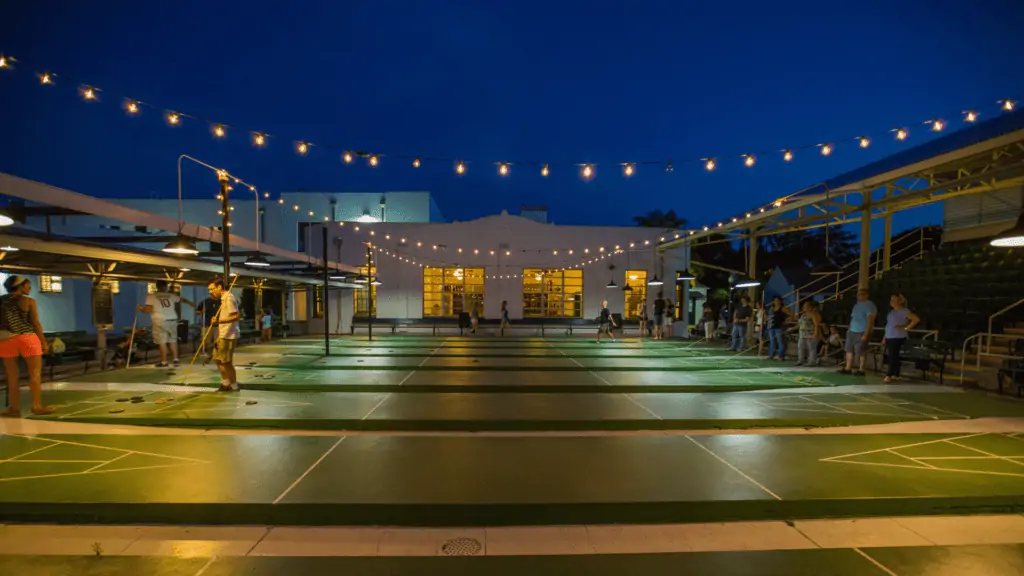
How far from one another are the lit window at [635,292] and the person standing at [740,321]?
8.64 metres

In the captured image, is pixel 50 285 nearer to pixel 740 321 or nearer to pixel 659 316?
pixel 659 316

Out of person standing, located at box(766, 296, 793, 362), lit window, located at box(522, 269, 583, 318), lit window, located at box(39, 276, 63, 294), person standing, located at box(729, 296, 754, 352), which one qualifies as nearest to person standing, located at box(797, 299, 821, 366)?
person standing, located at box(766, 296, 793, 362)

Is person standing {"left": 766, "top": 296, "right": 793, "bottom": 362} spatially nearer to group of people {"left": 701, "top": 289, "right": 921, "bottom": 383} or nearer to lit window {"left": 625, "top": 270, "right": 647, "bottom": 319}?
group of people {"left": 701, "top": 289, "right": 921, "bottom": 383}

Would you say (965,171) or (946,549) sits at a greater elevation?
(965,171)

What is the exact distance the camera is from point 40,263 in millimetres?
9336

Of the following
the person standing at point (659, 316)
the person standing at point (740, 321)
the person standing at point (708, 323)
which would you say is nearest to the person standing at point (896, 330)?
the person standing at point (740, 321)

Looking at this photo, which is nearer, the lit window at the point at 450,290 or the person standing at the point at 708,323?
the person standing at the point at 708,323

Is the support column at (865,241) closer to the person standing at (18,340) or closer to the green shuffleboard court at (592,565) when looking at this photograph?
the green shuffleboard court at (592,565)

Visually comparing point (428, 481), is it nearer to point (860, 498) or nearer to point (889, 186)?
point (860, 498)

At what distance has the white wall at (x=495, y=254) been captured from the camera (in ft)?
73.7

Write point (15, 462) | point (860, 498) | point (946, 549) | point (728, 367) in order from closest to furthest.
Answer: point (946, 549)
point (860, 498)
point (15, 462)
point (728, 367)

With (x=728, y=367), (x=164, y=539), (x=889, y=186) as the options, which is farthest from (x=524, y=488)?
(x=889, y=186)

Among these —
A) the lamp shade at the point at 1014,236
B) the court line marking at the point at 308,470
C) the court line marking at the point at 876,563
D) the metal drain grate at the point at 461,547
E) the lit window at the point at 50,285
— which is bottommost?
the court line marking at the point at 876,563

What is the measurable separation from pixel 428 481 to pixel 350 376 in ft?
18.6
